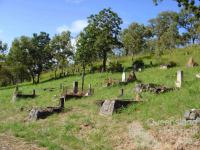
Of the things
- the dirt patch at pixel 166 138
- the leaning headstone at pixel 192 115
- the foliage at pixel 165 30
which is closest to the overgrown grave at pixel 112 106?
the dirt patch at pixel 166 138

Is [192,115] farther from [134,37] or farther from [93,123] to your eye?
[134,37]

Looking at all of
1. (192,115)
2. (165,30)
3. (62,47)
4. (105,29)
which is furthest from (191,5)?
(165,30)

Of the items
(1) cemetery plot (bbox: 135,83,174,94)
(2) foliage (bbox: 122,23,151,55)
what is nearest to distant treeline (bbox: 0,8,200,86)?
(2) foliage (bbox: 122,23,151,55)

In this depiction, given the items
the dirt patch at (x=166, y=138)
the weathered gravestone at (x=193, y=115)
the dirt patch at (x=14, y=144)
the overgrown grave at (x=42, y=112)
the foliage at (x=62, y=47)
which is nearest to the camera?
the dirt patch at (x=166, y=138)

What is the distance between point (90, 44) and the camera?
224 ft

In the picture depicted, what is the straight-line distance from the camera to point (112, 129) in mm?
18906

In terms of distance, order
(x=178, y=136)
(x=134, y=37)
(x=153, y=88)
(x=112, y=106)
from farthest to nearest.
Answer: (x=134, y=37) < (x=153, y=88) < (x=112, y=106) < (x=178, y=136)

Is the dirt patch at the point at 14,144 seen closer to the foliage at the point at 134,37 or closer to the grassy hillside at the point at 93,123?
the grassy hillside at the point at 93,123

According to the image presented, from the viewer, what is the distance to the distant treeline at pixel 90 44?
6769 cm

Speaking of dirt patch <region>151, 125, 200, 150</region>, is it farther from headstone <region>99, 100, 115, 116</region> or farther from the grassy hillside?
headstone <region>99, 100, 115, 116</region>

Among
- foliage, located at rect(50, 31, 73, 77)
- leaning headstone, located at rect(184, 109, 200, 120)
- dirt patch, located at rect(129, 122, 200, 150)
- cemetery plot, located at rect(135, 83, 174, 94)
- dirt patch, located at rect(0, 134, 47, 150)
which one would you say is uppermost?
foliage, located at rect(50, 31, 73, 77)

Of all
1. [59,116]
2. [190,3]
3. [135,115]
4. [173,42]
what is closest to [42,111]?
[59,116]

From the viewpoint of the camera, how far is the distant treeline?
222ft

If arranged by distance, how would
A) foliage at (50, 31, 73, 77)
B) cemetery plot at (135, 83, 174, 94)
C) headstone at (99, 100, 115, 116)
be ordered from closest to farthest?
headstone at (99, 100, 115, 116), cemetery plot at (135, 83, 174, 94), foliage at (50, 31, 73, 77)
